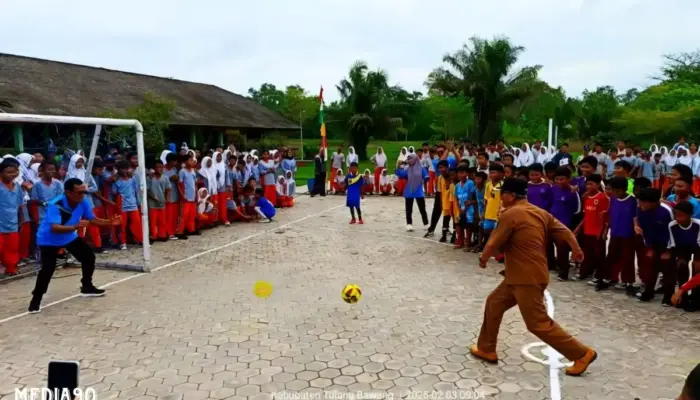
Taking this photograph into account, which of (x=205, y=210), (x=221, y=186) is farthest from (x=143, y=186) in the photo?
(x=221, y=186)

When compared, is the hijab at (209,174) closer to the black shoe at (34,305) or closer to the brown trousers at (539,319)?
the black shoe at (34,305)

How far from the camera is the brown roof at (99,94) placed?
59.0 feet

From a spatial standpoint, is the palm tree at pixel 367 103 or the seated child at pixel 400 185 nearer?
the seated child at pixel 400 185

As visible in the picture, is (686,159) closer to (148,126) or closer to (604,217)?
(604,217)

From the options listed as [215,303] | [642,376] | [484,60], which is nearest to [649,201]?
[642,376]

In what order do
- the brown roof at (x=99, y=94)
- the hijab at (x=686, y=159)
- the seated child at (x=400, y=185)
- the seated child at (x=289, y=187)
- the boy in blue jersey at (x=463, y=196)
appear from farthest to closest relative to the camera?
the seated child at (x=400, y=185)
the brown roof at (x=99, y=94)
the seated child at (x=289, y=187)
the hijab at (x=686, y=159)
the boy in blue jersey at (x=463, y=196)

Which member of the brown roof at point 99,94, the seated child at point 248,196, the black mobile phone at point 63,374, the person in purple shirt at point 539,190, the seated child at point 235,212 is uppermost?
the brown roof at point 99,94

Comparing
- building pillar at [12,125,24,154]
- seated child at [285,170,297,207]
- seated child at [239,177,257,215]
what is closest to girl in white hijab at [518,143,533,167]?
seated child at [285,170,297,207]

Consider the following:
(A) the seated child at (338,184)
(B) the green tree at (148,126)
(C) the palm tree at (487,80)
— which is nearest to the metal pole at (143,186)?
(B) the green tree at (148,126)

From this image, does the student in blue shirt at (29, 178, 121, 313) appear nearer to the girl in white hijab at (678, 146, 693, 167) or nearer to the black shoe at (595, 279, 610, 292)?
the black shoe at (595, 279, 610, 292)

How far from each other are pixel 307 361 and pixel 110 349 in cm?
201

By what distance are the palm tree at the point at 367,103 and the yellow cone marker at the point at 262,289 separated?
28.0 m

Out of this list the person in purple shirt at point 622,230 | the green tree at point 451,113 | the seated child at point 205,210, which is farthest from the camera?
the green tree at point 451,113

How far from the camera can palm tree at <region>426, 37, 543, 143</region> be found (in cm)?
3041
